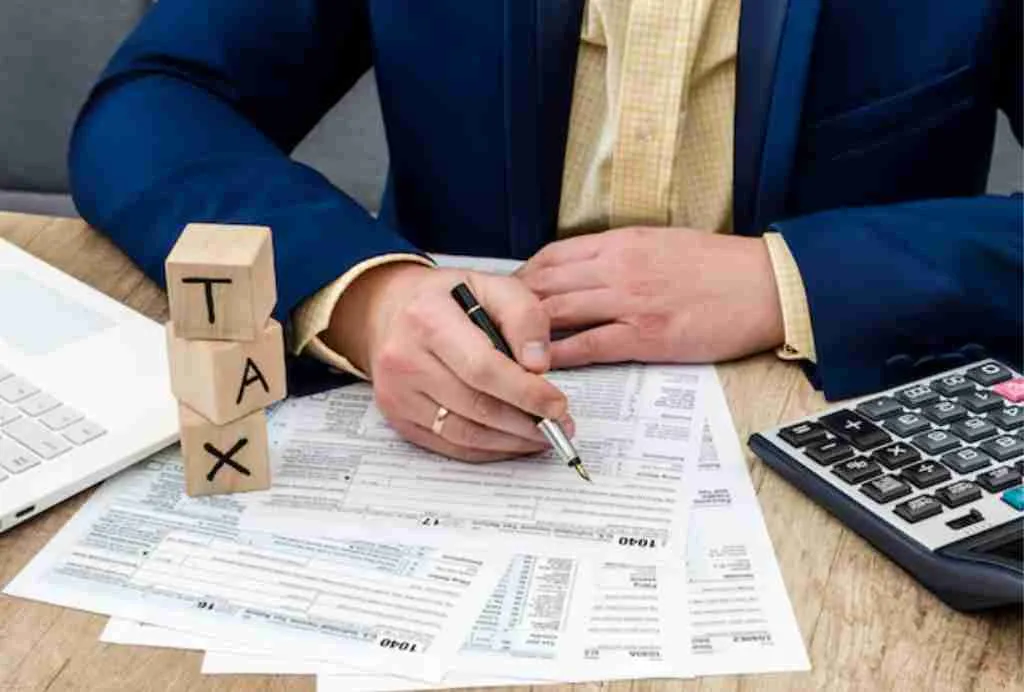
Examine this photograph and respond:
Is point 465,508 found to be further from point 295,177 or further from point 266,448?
point 295,177

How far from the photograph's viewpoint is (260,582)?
0.69m

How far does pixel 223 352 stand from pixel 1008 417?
0.44m

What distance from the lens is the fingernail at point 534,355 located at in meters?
0.78

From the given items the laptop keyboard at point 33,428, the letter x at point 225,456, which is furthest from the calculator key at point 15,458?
the letter x at point 225,456

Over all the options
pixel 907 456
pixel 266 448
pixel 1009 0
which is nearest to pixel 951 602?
pixel 907 456

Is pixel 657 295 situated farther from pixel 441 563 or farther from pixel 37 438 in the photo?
pixel 37 438

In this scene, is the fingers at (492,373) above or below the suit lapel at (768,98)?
below

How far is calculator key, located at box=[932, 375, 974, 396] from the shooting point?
0.81 m

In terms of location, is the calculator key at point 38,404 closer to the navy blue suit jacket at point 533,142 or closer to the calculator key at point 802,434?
the navy blue suit jacket at point 533,142

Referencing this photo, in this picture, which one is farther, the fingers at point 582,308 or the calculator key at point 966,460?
the fingers at point 582,308

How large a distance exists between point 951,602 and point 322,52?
0.76 meters

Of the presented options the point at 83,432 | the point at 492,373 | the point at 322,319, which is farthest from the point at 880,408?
the point at 83,432

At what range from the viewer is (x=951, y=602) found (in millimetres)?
674

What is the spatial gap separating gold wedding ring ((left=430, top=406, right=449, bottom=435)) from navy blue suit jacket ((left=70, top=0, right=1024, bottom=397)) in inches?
4.7
